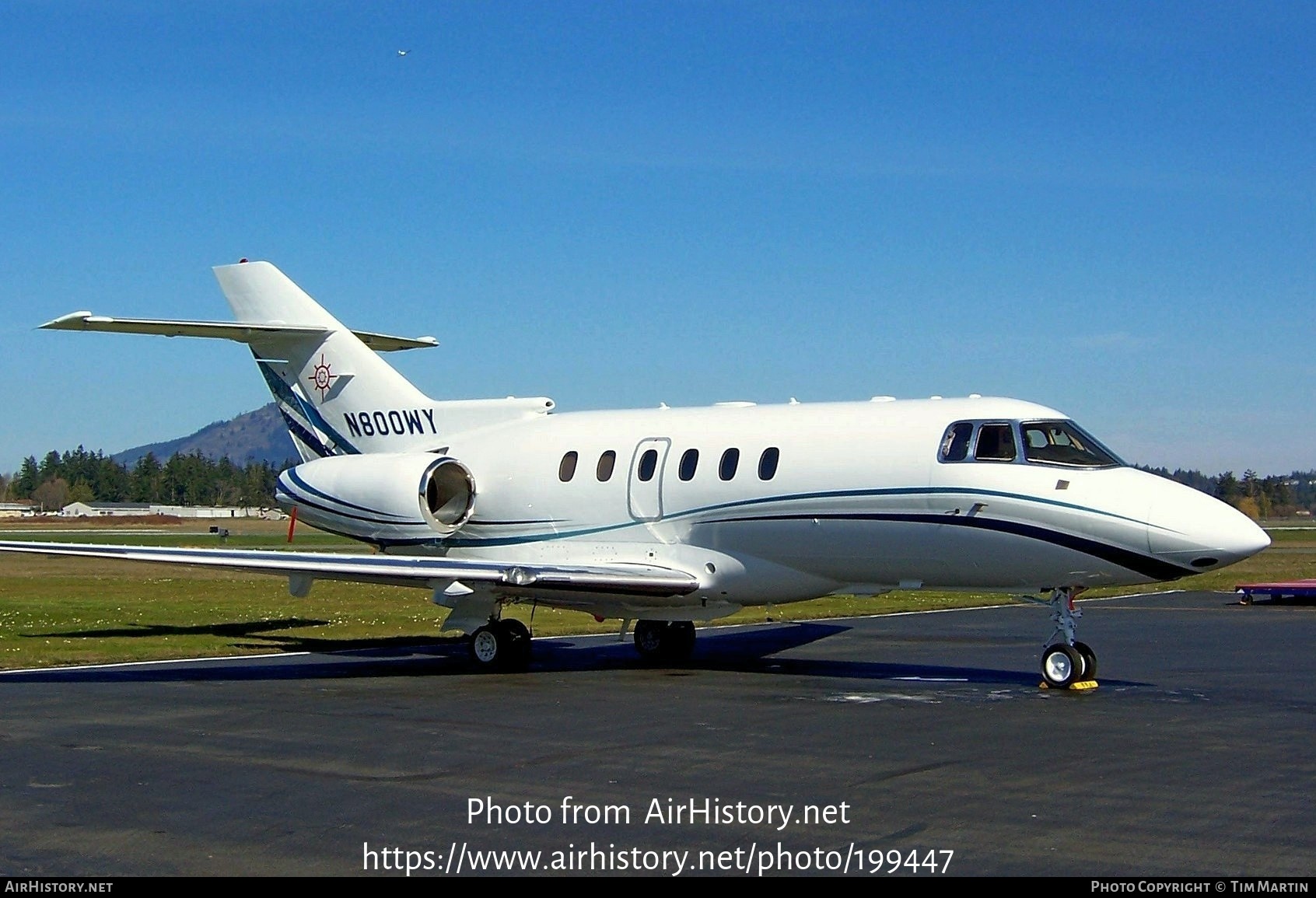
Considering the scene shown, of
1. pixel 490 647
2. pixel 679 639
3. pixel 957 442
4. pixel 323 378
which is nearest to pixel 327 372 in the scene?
pixel 323 378

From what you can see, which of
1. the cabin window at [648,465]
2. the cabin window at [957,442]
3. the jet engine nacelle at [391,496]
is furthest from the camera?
the jet engine nacelle at [391,496]

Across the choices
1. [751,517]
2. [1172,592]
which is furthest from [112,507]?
[751,517]

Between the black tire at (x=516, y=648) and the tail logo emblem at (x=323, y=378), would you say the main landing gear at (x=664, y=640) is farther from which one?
the tail logo emblem at (x=323, y=378)

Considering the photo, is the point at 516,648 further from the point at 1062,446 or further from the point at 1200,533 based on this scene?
the point at 1200,533

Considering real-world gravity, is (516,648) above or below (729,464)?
below

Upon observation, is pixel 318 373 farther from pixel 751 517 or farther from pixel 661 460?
pixel 751 517

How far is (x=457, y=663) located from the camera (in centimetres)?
1989

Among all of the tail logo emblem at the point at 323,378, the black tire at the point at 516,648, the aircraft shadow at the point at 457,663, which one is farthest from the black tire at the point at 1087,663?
the tail logo emblem at the point at 323,378

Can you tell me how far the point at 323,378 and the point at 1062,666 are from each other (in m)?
12.6

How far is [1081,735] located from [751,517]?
20.2 ft

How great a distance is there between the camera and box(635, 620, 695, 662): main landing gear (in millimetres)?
20031

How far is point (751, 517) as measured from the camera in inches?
695

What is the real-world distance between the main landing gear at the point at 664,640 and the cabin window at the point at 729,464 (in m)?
2.85

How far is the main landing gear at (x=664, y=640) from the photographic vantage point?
20031 mm
